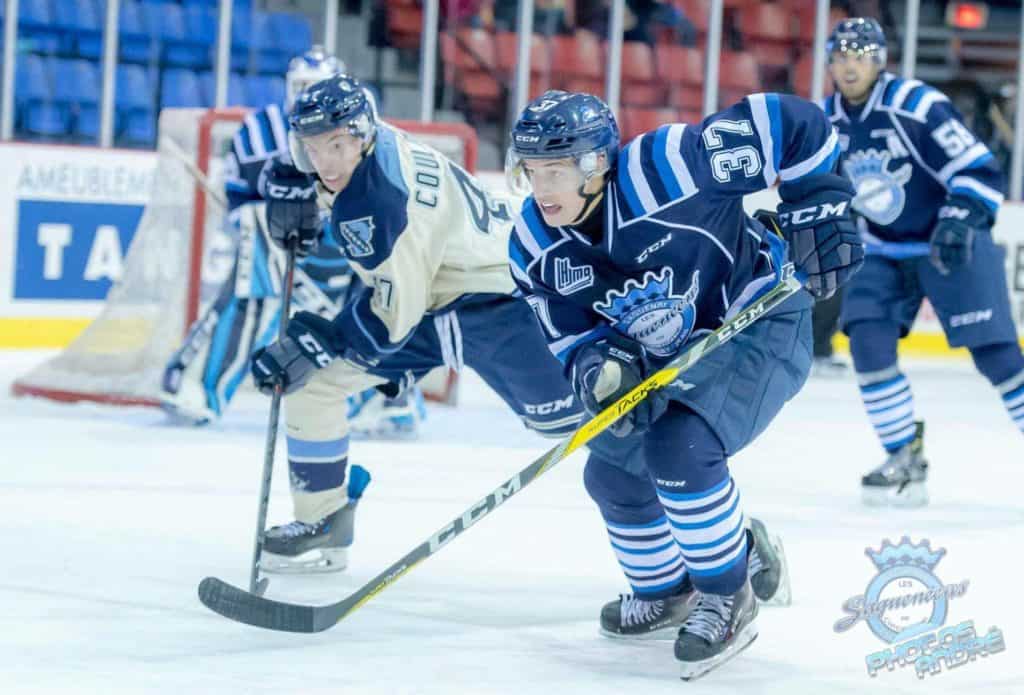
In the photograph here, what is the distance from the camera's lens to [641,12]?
8.38 m

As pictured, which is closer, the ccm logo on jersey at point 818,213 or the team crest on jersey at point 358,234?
the ccm logo on jersey at point 818,213

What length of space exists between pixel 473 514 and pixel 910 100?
194 centimetres

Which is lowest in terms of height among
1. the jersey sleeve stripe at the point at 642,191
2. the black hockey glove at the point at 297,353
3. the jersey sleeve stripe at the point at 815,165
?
the black hockey glove at the point at 297,353

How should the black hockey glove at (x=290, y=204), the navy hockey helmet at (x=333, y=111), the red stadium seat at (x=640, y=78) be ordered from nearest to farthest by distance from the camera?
1. the navy hockey helmet at (x=333, y=111)
2. the black hockey glove at (x=290, y=204)
3. the red stadium seat at (x=640, y=78)

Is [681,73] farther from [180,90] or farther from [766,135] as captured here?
[766,135]

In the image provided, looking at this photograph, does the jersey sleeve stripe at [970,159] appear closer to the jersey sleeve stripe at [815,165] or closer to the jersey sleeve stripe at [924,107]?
the jersey sleeve stripe at [924,107]

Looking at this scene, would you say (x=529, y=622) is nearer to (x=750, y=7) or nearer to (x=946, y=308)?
(x=946, y=308)

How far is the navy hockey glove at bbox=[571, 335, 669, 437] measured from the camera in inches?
92.6

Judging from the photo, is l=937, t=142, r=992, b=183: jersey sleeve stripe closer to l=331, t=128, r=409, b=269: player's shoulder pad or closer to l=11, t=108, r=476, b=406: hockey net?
l=331, t=128, r=409, b=269: player's shoulder pad

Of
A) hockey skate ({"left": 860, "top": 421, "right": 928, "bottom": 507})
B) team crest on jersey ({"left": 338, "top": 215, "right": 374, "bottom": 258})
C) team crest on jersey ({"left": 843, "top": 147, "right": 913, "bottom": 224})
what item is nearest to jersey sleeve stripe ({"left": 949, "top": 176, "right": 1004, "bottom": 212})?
team crest on jersey ({"left": 843, "top": 147, "right": 913, "bottom": 224})

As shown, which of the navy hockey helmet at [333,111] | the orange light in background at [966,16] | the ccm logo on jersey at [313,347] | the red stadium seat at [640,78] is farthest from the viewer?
the orange light in background at [966,16]

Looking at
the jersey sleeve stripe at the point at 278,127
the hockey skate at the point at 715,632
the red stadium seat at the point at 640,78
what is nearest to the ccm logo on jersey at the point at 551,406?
the hockey skate at the point at 715,632

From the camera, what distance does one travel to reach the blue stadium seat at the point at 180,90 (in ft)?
24.2

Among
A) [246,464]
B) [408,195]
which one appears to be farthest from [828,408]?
[408,195]
